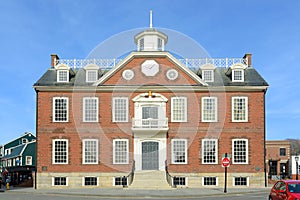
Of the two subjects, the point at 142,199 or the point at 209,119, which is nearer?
the point at 142,199

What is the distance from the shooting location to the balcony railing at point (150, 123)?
35.3m

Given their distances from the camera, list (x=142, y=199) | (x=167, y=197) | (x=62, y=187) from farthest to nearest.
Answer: (x=62, y=187)
(x=167, y=197)
(x=142, y=199)

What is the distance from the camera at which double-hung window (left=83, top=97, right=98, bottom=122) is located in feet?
120

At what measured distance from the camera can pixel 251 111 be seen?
1435 inches

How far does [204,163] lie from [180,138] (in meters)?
2.91

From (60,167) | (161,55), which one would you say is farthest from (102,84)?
(60,167)

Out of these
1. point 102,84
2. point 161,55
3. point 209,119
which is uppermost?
point 161,55

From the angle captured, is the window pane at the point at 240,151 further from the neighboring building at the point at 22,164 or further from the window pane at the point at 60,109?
the neighboring building at the point at 22,164

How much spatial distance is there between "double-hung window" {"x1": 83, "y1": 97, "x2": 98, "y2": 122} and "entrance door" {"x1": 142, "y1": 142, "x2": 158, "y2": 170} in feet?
16.0

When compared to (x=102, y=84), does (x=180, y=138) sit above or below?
below

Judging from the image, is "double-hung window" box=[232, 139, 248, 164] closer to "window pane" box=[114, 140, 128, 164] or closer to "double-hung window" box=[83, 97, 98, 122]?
"window pane" box=[114, 140, 128, 164]

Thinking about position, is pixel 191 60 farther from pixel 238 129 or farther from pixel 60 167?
pixel 60 167

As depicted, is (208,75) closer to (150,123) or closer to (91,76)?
(150,123)

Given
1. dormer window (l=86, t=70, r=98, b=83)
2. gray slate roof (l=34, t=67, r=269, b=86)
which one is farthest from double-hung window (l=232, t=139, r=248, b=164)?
dormer window (l=86, t=70, r=98, b=83)
